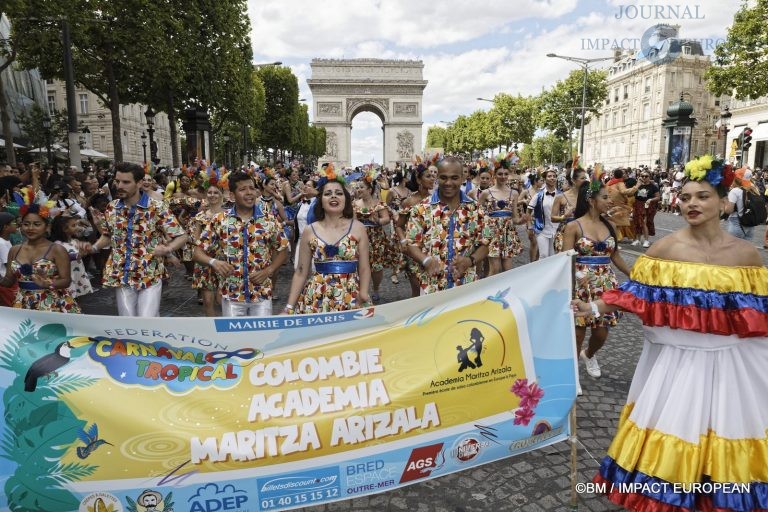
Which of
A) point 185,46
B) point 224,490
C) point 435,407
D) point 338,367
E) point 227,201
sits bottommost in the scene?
point 224,490

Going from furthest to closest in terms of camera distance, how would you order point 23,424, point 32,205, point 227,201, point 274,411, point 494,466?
point 227,201, point 32,205, point 494,466, point 274,411, point 23,424

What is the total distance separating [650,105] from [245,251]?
8376cm

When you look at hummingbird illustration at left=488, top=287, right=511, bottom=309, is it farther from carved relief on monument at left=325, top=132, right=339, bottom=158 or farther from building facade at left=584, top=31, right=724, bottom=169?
carved relief on monument at left=325, top=132, right=339, bottom=158

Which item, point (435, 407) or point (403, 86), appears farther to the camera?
point (403, 86)

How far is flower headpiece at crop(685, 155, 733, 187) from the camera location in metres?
3.06

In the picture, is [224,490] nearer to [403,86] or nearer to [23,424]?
[23,424]

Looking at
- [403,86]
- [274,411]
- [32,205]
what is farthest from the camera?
[403,86]

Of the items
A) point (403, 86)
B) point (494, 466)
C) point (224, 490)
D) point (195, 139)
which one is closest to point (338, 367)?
point (224, 490)

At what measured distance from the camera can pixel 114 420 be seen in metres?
2.90

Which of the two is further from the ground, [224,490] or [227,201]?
[227,201]

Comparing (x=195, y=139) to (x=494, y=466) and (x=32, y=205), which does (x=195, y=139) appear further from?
(x=494, y=466)

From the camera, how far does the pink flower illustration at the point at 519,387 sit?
129 inches

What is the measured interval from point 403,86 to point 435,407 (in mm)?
75940

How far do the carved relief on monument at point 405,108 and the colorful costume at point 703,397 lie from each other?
74.5 metres
